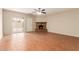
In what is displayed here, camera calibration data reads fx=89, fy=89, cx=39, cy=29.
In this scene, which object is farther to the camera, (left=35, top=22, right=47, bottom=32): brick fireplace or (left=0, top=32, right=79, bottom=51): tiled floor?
(left=35, top=22, right=47, bottom=32): brick fireplace

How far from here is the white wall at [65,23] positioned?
578 cm

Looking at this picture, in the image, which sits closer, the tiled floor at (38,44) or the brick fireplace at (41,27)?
the tiled floor at (38,44)

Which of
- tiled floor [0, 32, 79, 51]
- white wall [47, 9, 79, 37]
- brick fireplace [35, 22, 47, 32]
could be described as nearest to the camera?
tiled floor [0, 32, 79, 51]

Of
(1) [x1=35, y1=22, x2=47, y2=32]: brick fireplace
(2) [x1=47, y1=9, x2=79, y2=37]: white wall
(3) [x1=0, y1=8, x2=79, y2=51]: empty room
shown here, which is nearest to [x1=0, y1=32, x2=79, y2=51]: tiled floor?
(3) [x1=0, y1=8, x2=79, y2=51]: empty room

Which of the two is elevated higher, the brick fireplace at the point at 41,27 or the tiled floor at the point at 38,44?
the brick fireplace at the point at 41,27

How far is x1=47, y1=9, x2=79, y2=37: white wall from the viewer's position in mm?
5784

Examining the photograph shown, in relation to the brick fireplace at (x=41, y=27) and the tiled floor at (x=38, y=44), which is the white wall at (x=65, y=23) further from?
the tiled floor at (x=38, y=44)

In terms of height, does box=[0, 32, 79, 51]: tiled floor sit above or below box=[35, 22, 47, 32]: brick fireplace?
below

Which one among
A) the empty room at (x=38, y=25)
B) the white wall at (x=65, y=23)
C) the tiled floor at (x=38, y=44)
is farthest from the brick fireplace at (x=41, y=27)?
the tiled floor at (x=38, y=44)

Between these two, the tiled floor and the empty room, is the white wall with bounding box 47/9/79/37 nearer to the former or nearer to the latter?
the empty room

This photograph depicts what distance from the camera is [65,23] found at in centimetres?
655

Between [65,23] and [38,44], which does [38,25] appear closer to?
[65,23]

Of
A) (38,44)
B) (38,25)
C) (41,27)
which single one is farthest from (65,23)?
(38,44)
